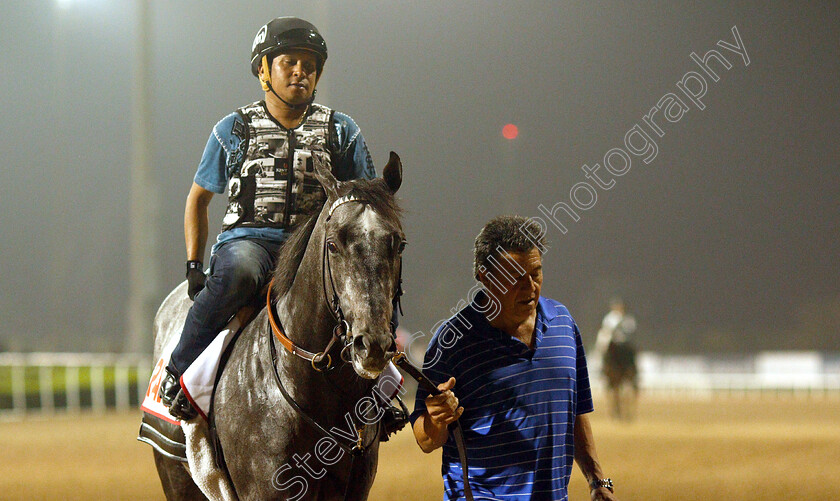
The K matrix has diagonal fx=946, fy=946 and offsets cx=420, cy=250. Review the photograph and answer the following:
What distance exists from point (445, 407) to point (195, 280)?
181 cm

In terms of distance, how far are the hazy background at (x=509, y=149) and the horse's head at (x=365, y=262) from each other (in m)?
29.7

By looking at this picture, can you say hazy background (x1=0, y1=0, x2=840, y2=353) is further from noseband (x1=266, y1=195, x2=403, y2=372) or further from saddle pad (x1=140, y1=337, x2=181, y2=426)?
noseband (x1=266, y1=195, x2=403, y2=372)

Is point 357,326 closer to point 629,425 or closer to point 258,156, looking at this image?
point 258,156

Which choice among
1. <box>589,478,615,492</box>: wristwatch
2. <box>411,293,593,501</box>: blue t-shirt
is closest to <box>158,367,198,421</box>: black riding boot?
<box>411,293,593,501</box>: blue t-shirt

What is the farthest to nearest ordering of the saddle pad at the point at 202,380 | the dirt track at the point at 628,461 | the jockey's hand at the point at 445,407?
1. the dirt track at the point at 628,461
2. the saddle pad at the point at 202,380
3. the jockey's hand at the point at 445,407

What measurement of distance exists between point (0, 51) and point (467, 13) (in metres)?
24.4

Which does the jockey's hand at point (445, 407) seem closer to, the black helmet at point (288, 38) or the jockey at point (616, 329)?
the black helmet at point (288, 38)

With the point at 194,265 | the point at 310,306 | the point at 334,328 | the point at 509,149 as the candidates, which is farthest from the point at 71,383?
the point at 509,149

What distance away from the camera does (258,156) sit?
14.3ft

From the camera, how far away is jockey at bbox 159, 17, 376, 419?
4.17 meters

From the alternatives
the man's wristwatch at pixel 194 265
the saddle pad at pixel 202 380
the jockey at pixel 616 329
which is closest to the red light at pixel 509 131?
the jockey at pixel 616 329

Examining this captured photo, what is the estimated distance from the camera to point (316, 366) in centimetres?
357

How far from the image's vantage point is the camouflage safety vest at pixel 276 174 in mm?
4309

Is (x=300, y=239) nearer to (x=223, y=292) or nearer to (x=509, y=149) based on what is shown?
(x=223, y=292)
